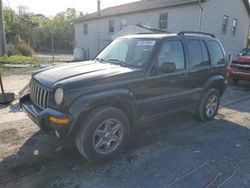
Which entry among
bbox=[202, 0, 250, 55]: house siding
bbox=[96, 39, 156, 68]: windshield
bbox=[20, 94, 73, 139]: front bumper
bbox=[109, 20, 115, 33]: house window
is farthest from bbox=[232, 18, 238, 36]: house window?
bbox=[20, 94, 73, 139]: front bumper

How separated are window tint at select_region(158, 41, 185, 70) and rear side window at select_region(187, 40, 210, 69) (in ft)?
0.89

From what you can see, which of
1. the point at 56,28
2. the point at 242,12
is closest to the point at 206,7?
the point at 242,12

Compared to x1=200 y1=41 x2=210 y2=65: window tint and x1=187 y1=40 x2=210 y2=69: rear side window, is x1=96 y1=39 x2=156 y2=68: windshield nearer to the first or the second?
x1=187 y1=40 x2=210 y2=69: rear side window

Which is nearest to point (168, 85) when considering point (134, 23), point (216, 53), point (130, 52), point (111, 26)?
point (130, 52)

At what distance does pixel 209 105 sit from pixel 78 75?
11.6 feet

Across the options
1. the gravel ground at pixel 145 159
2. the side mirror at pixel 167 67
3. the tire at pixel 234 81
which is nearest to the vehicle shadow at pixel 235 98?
the tire at pixel 234 81

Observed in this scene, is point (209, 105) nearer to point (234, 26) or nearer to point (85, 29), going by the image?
point (234, 26)

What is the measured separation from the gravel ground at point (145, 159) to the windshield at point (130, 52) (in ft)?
5.00

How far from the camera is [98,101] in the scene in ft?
10.6

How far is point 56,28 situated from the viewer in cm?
4453

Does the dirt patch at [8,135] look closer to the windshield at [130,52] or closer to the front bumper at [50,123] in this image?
the front bumper at [50,123]

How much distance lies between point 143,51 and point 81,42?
24.0m

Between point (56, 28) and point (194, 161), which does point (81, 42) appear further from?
point (194, 161)

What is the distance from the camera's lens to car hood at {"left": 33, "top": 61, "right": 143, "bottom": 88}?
3.22m
